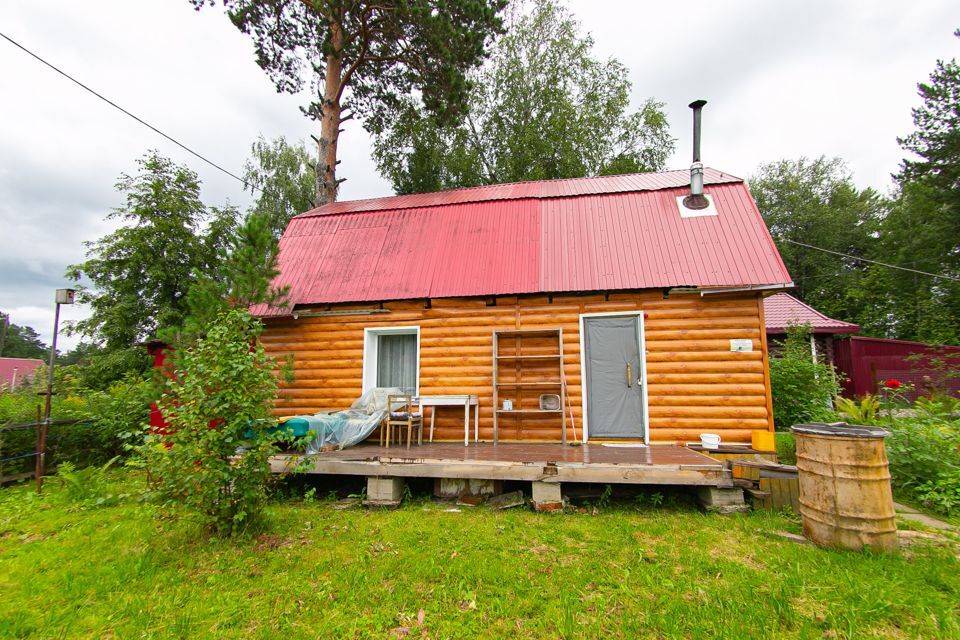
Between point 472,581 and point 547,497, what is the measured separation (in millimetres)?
1818

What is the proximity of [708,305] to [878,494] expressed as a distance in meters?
3.56

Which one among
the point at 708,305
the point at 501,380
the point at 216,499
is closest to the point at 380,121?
the point at 501,380

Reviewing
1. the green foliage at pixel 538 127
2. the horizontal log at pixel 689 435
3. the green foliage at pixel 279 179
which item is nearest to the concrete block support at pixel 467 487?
the horizontal log at pixel 689 435

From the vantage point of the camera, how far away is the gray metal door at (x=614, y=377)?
6609mm

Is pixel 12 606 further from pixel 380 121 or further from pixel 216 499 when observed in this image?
pixel 380 121

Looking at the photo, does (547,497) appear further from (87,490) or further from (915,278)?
(915,278)

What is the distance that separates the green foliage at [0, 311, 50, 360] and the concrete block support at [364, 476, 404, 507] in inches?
2607

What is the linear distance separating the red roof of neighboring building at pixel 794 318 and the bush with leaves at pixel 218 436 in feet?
45.5

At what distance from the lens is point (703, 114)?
26.1ft

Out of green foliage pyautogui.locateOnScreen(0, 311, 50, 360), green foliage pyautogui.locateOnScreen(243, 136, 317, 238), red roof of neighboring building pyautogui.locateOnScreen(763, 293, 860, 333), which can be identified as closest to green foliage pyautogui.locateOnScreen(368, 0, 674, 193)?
green foliage pyautogui.locateOnScreen(243, 136, 317, 238)

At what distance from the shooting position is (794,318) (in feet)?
43.9

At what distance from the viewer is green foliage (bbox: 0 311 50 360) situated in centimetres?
5191

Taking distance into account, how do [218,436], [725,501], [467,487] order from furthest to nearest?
[467,487], [725,501], [218,436]

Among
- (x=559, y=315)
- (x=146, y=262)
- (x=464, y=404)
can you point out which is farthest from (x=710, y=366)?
(x=146, y=262)
